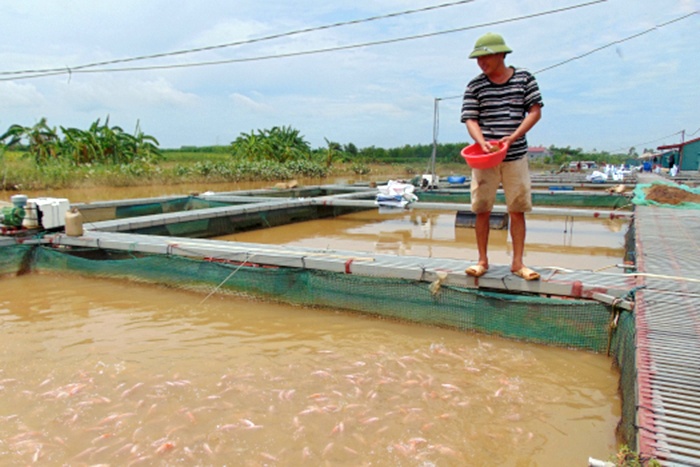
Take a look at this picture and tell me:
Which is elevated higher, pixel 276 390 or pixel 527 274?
pixel 527 274

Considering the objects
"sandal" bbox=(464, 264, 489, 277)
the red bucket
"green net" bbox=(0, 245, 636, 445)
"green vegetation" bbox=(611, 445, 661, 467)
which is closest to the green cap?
the red bucket

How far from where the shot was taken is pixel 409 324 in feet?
16.7

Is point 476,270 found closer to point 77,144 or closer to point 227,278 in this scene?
point 227,278

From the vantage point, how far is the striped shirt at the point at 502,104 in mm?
3891

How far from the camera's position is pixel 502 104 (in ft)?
13.0

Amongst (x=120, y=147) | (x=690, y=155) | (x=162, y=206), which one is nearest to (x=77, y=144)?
(x=120, y=147)

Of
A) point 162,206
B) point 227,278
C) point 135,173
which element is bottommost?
point 227,278

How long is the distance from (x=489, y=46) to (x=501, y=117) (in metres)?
0.57

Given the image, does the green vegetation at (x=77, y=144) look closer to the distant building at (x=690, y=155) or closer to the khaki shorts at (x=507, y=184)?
the khaki shorts at (x=507, y=184)

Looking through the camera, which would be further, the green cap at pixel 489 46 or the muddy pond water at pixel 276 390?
the green cap at pixel 489 46

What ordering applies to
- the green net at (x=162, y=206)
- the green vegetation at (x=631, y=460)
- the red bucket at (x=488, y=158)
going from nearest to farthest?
1. the green vegetation at (x=631, y=460)
2. the red bucket at (x=488, y=158)
3. the green net at (x=162, y=206)

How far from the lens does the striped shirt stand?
3.89 meters

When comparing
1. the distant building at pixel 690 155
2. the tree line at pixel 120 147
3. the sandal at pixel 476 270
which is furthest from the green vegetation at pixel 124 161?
the distant building at pixel 690 155

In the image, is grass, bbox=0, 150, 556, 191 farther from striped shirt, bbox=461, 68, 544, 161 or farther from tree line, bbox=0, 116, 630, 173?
striped shirt, bbox=461, 68, 544, 161
